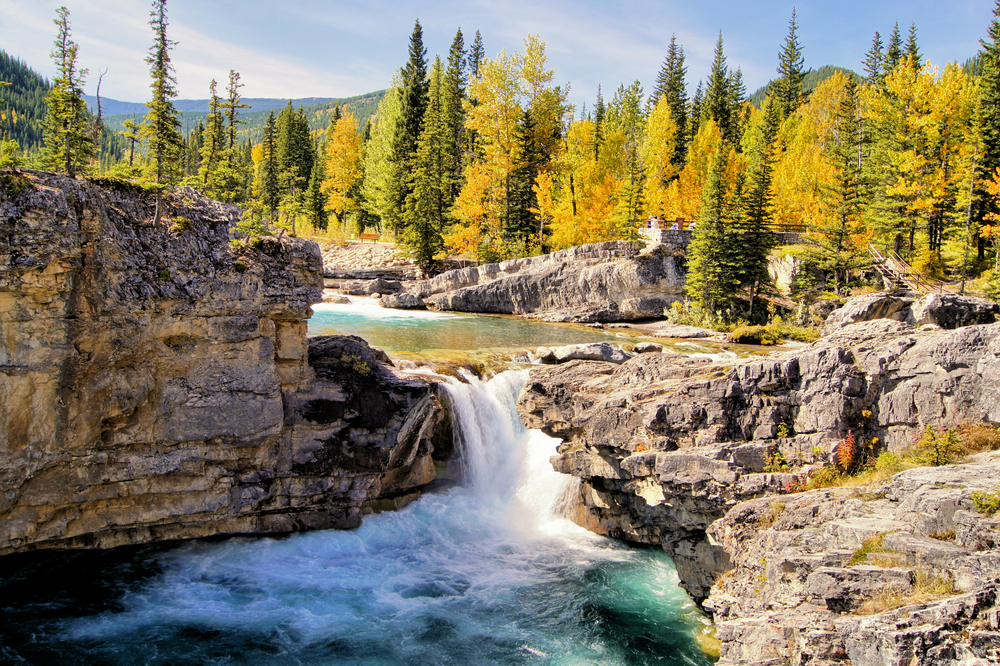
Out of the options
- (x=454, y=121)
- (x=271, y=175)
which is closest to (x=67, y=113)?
(x=454, y=121)

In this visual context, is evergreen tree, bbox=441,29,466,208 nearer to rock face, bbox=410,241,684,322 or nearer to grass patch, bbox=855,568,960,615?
rock face, bbox=410,241,684,322

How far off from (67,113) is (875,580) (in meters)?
19.5

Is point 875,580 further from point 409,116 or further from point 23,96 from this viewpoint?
point 23,96

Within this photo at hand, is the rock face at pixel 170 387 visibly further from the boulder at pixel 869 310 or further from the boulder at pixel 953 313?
the boulder at pixel 953 313

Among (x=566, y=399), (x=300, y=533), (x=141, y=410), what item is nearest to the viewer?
(x=141, y=410)

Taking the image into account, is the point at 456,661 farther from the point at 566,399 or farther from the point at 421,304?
the point at 421,304

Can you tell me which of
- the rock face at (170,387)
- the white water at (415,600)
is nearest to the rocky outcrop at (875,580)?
the white water at (415,600)

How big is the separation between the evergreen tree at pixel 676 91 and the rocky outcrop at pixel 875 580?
58.6 m

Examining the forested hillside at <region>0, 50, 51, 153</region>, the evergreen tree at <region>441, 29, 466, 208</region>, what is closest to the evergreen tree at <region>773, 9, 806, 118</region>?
the evergreen tree at <region>441, 29, 466, 208</region>

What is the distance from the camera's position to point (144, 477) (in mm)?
14305

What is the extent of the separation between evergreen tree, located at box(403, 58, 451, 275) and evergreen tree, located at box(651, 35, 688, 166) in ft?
84.8

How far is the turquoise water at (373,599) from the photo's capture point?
40.8 ft

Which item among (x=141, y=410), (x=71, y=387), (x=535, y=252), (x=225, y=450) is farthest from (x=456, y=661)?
(x=535, y=252)

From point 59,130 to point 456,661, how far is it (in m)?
14.9
